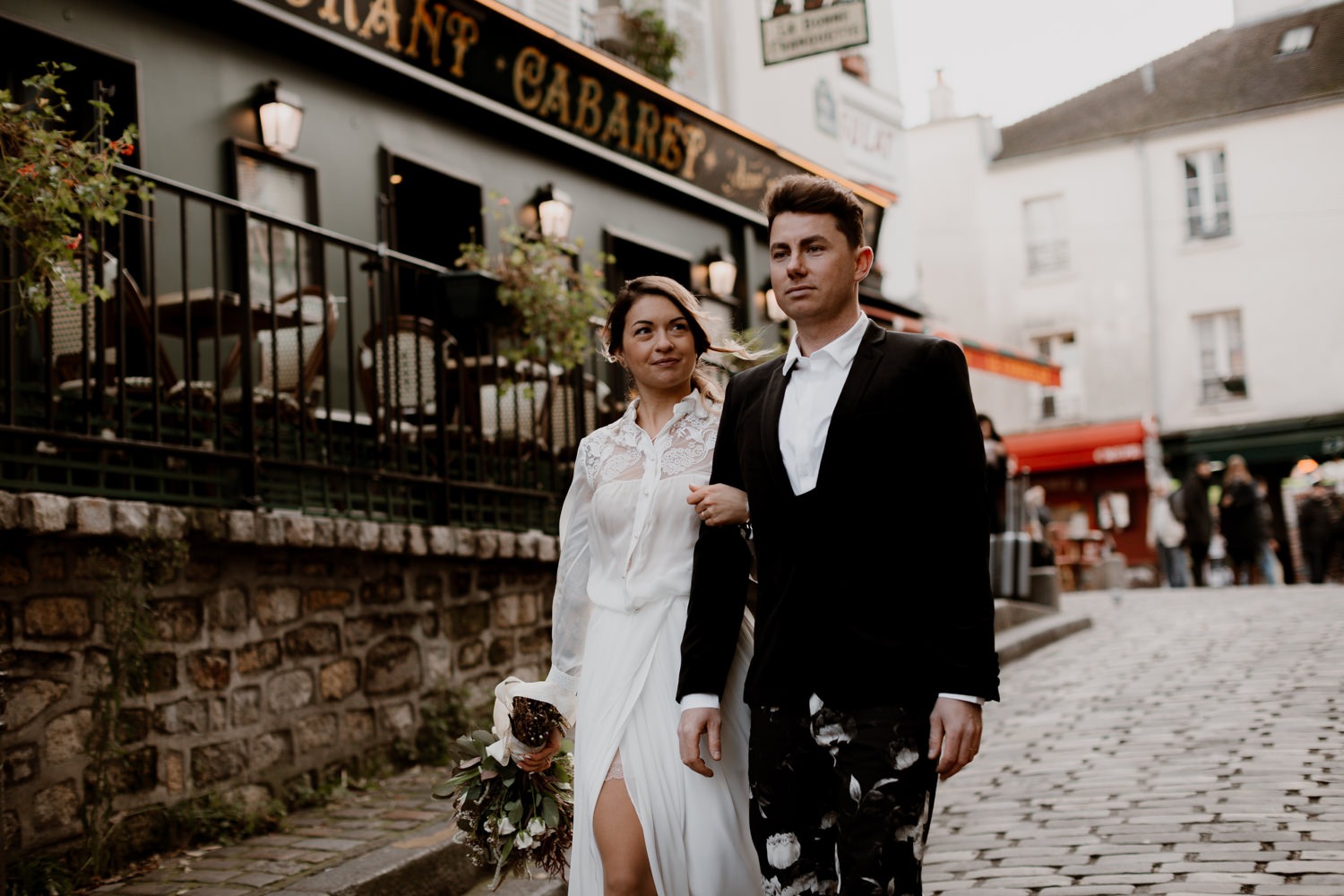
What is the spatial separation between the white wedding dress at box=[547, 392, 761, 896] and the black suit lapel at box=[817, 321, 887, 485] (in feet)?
2.38

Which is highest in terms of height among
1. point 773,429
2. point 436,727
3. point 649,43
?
point 649,43

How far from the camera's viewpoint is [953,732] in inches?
105

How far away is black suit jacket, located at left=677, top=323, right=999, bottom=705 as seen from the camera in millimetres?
2740

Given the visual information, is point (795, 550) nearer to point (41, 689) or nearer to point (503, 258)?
point (41, 689)

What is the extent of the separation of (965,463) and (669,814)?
1.18 m

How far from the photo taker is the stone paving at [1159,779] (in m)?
4.84

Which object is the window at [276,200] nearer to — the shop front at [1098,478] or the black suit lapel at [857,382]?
the black suit lapel at [857,382]

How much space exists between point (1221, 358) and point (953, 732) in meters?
29.5

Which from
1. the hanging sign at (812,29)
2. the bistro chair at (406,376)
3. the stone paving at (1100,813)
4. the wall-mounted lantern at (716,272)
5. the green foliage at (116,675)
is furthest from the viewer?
the wall-mounted lantern at (716,272)

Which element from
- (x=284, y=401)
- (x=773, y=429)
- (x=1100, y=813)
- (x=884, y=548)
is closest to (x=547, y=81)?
(x=284, y=401)

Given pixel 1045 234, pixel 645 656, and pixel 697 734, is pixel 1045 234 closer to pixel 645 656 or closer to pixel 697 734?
pixel 645 656

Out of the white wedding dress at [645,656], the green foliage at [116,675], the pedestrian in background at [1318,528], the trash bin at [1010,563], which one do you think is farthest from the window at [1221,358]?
the white wedding dress at [645,656]

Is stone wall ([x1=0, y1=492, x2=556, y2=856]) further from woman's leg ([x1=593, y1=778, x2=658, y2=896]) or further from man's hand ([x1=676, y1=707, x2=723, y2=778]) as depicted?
man's hand ([x1=676, y1=707, x2=723, y2=778])

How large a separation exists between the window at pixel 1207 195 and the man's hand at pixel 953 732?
29902 mm
